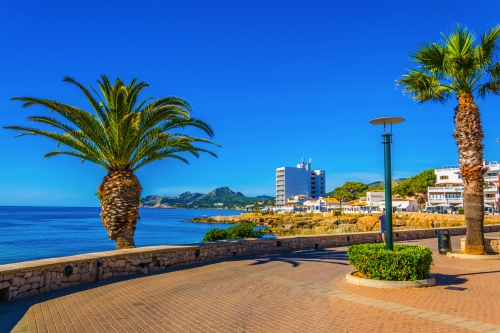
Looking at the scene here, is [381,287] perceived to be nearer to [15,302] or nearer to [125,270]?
[125,270]

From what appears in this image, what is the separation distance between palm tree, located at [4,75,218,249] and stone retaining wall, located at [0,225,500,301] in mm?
1880

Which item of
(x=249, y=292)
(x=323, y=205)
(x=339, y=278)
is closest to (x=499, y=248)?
(x=339, y=278)

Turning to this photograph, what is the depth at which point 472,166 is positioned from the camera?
14.0 m

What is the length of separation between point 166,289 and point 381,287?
485 centimetres

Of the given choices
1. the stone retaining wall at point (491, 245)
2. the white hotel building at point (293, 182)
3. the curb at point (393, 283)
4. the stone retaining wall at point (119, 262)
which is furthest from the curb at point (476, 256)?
the white hotel building at point (293, 182)

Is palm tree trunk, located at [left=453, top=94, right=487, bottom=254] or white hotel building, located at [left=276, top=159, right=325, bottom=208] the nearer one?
palm tree trunk, located at [left=453, top=94, right=487, bottom=254]

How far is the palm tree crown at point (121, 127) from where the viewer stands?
1248 cm

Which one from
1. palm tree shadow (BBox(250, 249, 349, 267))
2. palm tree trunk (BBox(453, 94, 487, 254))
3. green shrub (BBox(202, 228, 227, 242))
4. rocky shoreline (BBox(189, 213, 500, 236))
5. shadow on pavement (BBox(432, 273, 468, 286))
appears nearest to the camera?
shadow on pavement (BBox(432, 273, 468, 286))

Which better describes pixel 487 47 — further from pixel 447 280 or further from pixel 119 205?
pixel 119 205

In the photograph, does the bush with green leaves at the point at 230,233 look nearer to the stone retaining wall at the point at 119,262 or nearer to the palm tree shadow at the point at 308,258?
the stone retaining wall at the point at 119,262

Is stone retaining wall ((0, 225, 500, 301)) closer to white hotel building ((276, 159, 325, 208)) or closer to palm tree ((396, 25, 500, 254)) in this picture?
palm tree ((396, 25, 500, 254))

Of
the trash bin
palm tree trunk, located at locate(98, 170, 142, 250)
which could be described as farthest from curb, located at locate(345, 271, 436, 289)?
palm tree trunk, located at locate(98, 170, 142, 250)

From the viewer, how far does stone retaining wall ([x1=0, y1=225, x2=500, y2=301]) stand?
8250 mm

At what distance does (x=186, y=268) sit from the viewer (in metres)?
11.8
